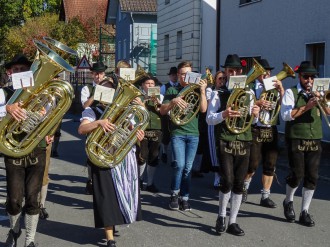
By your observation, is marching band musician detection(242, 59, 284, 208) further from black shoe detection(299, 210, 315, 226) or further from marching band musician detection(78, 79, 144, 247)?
marching band musician detection(78, 79, 144, 247)

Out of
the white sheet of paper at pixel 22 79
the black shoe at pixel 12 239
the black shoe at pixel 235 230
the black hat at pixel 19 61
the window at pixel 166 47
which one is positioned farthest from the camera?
the window at pixel 166 47

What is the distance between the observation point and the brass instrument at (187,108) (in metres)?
7.27

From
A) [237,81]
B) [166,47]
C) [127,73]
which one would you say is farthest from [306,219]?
[166,47]

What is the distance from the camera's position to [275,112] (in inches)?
302

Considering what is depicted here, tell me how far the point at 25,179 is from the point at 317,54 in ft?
30.1

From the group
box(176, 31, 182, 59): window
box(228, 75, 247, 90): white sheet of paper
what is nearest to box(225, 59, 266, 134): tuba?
box(228, 75, 247, 90): white sheet of paper

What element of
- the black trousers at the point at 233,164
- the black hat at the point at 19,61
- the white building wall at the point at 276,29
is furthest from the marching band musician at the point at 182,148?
the white building wall at the point at 276,29

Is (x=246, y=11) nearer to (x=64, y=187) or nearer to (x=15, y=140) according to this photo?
(x=64, y=187)

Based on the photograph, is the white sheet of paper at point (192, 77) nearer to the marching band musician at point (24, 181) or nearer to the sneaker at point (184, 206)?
the sneaker at point (184, 206)

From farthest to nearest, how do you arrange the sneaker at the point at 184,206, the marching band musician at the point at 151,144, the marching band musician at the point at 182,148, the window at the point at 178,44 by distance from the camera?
the window at the point at 178,44, the marching band musician at the point at 151,144, the sneaker at the point at 184,206, the marching band musician at the point at 182,148

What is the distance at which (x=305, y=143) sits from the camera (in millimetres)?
6750

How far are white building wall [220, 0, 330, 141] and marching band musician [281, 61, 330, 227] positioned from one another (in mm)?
5615

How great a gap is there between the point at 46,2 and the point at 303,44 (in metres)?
49.1

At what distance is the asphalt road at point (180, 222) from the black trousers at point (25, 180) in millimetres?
692
